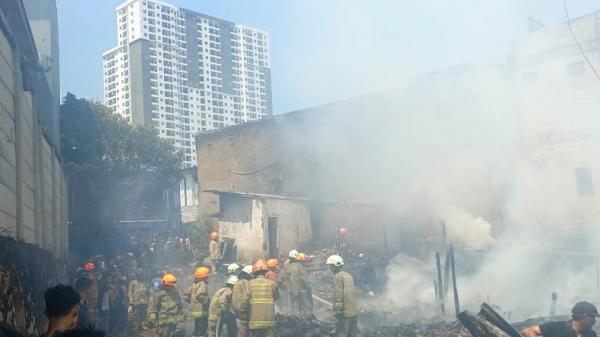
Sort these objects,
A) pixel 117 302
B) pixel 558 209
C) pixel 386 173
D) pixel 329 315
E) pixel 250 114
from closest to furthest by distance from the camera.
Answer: pixel 117 302 < pixel 329 315 < pixel 558 209 < pixel 386 173 < pixel 250 114

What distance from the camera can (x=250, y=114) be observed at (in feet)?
200

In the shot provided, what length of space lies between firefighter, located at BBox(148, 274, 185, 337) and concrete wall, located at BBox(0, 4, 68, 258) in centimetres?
191

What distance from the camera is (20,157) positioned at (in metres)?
6.38

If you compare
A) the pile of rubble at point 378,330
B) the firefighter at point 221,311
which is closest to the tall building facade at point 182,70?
the pile of rubble at point 378,330

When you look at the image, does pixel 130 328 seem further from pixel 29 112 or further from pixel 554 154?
pixel 554 154

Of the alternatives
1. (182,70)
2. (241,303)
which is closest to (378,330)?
(241,303)

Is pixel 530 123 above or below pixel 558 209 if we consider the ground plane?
above

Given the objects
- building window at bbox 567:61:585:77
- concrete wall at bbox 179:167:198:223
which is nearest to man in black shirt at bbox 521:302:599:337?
building window at bbox 567:61:585:77

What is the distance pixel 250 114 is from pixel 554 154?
41.6 m

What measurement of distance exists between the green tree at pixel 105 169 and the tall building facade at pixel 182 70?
1916cm

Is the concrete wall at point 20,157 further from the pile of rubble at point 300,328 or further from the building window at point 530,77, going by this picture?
the building window at point 530,77

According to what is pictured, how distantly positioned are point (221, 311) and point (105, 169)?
19.3 m

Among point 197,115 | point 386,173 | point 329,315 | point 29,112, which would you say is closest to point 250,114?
point 197,115

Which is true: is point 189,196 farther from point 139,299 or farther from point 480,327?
point 480,327
